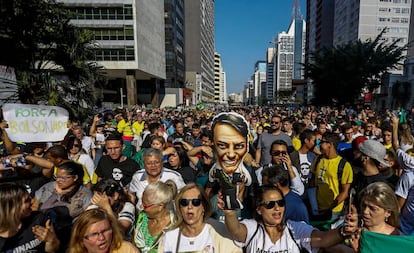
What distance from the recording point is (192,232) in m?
2.29

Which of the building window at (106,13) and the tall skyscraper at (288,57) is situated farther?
the tall skyscraper at (288,57)

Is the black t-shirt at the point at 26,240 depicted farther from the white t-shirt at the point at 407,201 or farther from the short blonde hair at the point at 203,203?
the white t-shirt at the point at 407,201

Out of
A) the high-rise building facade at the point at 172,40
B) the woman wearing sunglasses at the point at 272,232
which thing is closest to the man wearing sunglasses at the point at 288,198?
the woman wearing sunglasses at the point at 272,232

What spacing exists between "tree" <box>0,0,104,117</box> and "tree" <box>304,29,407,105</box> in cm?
3109

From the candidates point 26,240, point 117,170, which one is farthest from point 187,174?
point 26,240

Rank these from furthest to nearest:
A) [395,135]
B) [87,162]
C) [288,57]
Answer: [288,57], [395,135], [87,162]

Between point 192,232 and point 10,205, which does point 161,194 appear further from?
point 10,205

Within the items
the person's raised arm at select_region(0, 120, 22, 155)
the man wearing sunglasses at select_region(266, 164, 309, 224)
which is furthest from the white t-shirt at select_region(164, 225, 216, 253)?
the person's raised arm at select_region(0, 120, 22, 155)

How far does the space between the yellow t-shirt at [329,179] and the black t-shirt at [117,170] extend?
2683mm

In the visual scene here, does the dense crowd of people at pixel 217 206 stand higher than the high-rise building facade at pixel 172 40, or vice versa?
the high-rise building facade at pixel 172 40

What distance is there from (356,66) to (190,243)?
120ft

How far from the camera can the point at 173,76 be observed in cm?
6450

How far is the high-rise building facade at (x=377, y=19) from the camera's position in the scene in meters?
76.1

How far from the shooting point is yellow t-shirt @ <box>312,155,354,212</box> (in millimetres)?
3498
